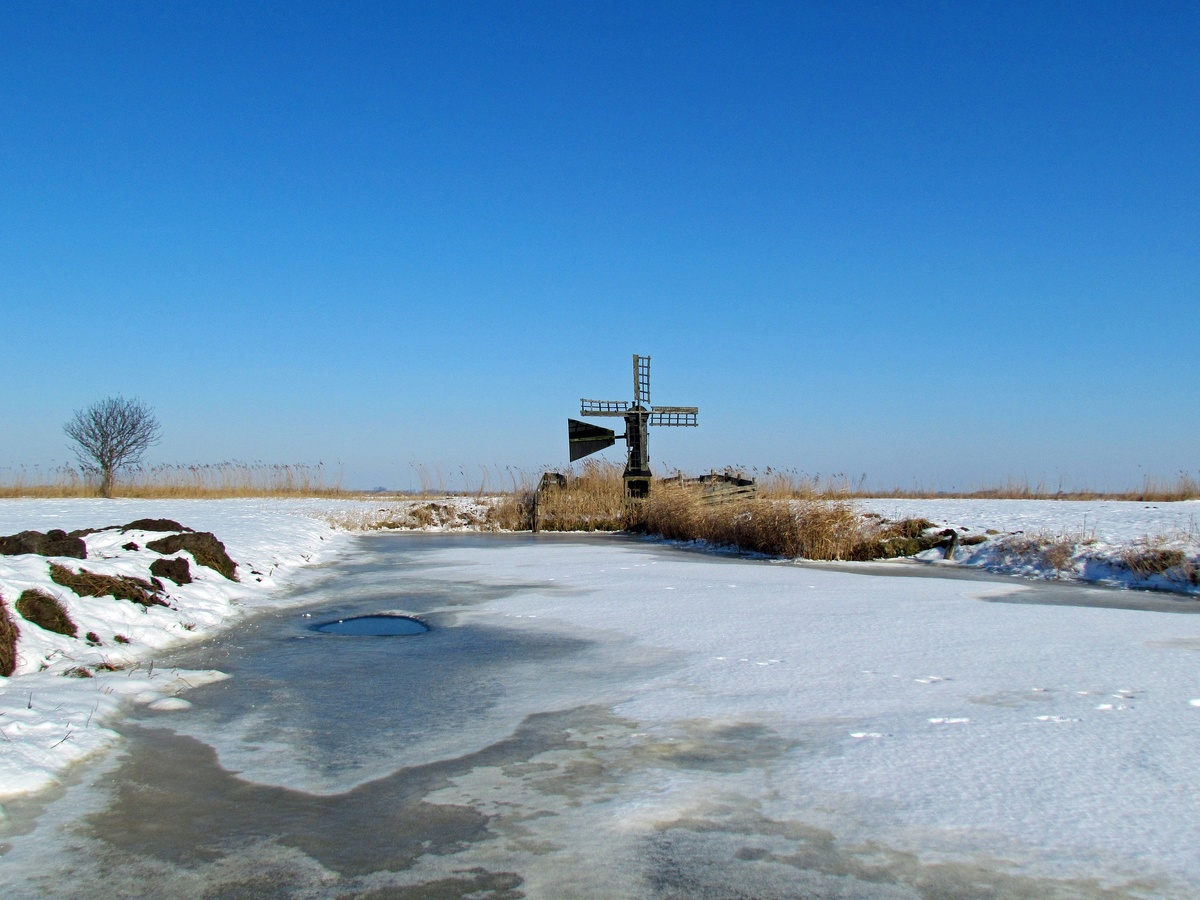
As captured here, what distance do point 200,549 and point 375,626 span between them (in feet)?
9.80

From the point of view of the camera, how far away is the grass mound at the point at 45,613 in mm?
4953

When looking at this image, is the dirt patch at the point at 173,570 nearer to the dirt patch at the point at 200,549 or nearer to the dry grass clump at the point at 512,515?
the dirt patch at the point at 200,549

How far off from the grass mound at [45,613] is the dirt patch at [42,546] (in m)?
1.77

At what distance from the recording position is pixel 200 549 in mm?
8281

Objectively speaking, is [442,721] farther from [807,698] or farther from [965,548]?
[965,548]

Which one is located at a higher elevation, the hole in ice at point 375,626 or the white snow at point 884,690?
the white snow at point 884,690

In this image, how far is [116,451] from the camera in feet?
106

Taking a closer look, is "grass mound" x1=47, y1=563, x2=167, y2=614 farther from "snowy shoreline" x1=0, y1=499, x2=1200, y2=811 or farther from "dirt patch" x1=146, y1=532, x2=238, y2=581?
"dirt patch" x1=146, y1=532, x2=238, y2=581

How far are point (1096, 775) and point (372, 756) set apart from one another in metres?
2.62

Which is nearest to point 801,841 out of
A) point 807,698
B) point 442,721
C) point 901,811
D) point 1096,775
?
point 901,811

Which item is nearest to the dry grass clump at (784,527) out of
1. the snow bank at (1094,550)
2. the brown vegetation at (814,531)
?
the brown vegetation at (814,531)

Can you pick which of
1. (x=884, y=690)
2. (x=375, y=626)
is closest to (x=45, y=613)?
(x=375, y=626)

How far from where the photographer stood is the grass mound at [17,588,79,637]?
16.3 ft

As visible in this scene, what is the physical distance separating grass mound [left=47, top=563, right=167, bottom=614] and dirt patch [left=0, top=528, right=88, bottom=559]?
86 cm
